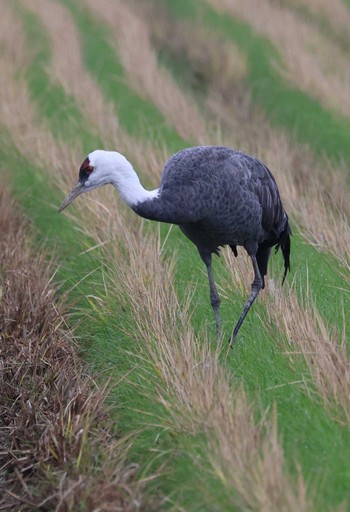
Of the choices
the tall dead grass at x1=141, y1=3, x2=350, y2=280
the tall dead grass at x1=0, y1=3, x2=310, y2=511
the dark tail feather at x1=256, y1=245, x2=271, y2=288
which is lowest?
the tall dead grass at x1=141, y1=3, x2=350, y2=280

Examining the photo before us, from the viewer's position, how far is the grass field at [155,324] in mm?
4699

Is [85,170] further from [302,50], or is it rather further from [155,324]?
[302,50]

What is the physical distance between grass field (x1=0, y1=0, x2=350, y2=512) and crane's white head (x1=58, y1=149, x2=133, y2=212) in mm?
862

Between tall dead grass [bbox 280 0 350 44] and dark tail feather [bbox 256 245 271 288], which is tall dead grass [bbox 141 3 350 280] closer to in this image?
dark tail feather [bbox 256 245 271 288]

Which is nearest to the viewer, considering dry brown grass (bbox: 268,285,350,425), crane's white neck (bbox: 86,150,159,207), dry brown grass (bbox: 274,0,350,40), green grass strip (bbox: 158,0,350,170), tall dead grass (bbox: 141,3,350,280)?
dry brown grass (bbox: 268,285,350,425)

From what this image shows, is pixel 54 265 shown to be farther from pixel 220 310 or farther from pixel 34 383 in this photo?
pixel 34 383

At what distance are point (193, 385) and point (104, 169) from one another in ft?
4.76

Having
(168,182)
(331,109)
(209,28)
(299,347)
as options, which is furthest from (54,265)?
(209,28)

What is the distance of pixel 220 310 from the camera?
6906 mm

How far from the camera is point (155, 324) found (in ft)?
19.8

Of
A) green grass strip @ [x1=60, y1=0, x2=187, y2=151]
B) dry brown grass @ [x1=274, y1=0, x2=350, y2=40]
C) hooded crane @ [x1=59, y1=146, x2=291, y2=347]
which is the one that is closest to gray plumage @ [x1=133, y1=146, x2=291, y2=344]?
hooded crane @ [x1=59, y1=146, x2=291, y2=347]

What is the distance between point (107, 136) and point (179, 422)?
6049 millimetres

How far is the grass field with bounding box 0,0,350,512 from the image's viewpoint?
15.4ft

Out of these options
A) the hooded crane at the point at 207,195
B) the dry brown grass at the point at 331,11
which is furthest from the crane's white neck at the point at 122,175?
the dry brown grass at the point at 331,11
